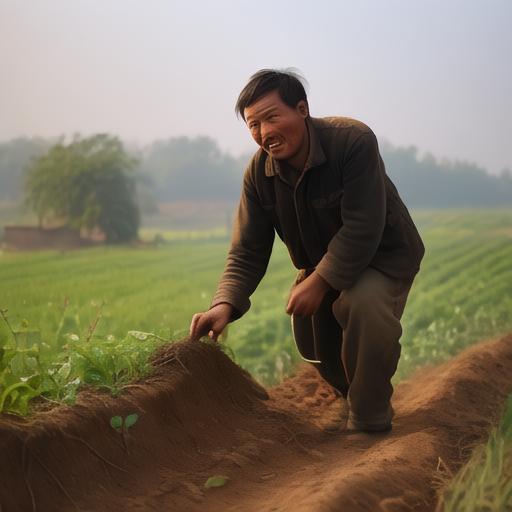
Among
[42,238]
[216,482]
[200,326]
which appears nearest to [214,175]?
[42,238]

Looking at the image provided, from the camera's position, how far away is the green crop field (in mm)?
3004

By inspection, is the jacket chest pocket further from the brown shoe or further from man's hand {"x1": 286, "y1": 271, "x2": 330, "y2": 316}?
the brown shoe

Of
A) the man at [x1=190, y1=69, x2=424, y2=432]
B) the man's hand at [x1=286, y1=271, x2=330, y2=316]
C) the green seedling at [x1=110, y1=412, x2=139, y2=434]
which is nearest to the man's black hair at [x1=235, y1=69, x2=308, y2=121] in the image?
the man at [x1=190, y1=69, x2=424, y2=432]

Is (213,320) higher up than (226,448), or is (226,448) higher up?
(213,320)

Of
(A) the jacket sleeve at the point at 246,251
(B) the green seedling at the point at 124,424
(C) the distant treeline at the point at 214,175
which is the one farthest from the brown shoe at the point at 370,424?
(C) the distant treeline at the point at 214,175

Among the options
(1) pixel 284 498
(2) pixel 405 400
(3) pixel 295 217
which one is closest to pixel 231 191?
(2) pixel 405 400

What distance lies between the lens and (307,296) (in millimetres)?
2463

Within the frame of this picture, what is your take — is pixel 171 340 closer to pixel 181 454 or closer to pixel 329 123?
pixel 181 454

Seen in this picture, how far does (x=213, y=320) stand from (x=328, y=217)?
493 mm

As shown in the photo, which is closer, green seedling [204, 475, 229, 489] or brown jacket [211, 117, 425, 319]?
green seedling [204, 475, 229, 489]

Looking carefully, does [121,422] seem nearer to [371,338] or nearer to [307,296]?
[307,296]

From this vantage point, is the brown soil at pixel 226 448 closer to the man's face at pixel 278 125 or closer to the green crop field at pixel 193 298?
the green crop field at pixel 193 298

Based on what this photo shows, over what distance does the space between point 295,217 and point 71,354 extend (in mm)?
813

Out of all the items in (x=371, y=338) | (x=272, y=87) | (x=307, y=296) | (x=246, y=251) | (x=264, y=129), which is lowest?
(x=371, y=338)
